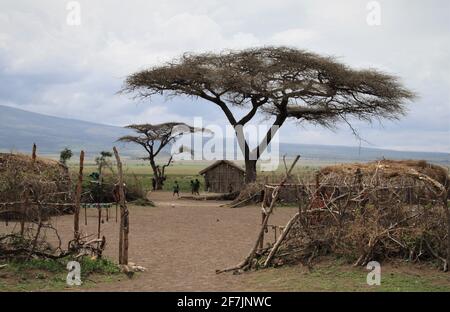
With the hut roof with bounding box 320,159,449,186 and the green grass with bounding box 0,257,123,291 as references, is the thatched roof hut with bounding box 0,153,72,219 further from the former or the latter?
the hut roof with bounding box 320,159,449,186

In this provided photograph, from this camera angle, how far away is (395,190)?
10453 millimetres

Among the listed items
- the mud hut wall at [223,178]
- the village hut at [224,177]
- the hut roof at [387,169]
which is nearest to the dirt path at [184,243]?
the hut roof at [387,169]

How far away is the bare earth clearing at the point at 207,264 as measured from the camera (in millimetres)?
8578

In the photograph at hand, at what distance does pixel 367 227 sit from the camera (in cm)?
960

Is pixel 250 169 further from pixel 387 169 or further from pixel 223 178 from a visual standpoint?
pixel 387 169

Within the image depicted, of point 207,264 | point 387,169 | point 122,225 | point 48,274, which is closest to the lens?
point 48,274

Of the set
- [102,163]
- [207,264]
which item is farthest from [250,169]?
[207,264]

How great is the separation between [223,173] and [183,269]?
2284 centimetres

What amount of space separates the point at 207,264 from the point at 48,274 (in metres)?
3.02

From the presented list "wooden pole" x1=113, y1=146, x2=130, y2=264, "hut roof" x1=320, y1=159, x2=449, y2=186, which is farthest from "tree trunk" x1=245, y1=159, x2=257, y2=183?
"wooden pole" x1=113, y1=146, x2=130, y2=264

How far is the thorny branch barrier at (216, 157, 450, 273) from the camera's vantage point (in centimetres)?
945
